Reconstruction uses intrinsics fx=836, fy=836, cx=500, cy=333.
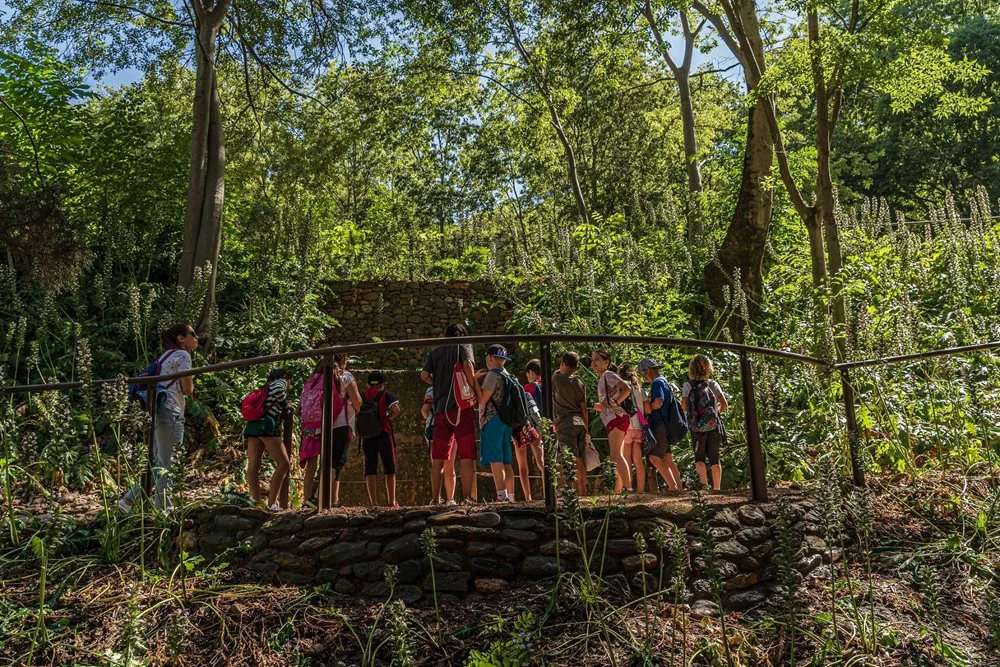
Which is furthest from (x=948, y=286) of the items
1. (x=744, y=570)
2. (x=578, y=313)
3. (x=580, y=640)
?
(x=580, y=640)

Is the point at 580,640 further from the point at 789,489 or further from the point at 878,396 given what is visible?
the point at 878,396

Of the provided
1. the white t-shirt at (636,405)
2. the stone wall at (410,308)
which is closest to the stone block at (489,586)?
the white t-shirt at (636,405)

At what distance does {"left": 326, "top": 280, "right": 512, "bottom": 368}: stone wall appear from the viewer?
1452 centimetres

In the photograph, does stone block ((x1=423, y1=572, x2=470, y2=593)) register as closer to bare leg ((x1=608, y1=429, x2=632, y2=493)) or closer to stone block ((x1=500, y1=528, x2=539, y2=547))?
stone block ((x1=500, y1=528, x2=539, y2=547))

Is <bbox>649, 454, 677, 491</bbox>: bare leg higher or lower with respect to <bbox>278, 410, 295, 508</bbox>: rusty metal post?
lower

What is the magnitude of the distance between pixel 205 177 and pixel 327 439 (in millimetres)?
7475

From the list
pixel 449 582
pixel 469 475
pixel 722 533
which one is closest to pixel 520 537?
pixel 449 582

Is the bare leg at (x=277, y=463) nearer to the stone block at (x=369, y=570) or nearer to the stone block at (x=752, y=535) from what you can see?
the stone block at (x=369, y=570)

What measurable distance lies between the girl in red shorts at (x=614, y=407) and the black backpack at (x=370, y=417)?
71.5 inches

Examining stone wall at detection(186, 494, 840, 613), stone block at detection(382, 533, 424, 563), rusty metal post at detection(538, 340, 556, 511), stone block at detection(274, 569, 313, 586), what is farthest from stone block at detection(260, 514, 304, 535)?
rusty metal post at detection(538, 340, 556, 511)

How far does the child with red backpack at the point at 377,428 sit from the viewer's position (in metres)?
6.50

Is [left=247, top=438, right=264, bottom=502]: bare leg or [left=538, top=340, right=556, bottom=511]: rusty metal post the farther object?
[left=247, top=438, right=264, bottom=502]: bare leg

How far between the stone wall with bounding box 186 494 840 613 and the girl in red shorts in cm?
191

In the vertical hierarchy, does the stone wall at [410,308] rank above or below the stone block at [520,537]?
above
